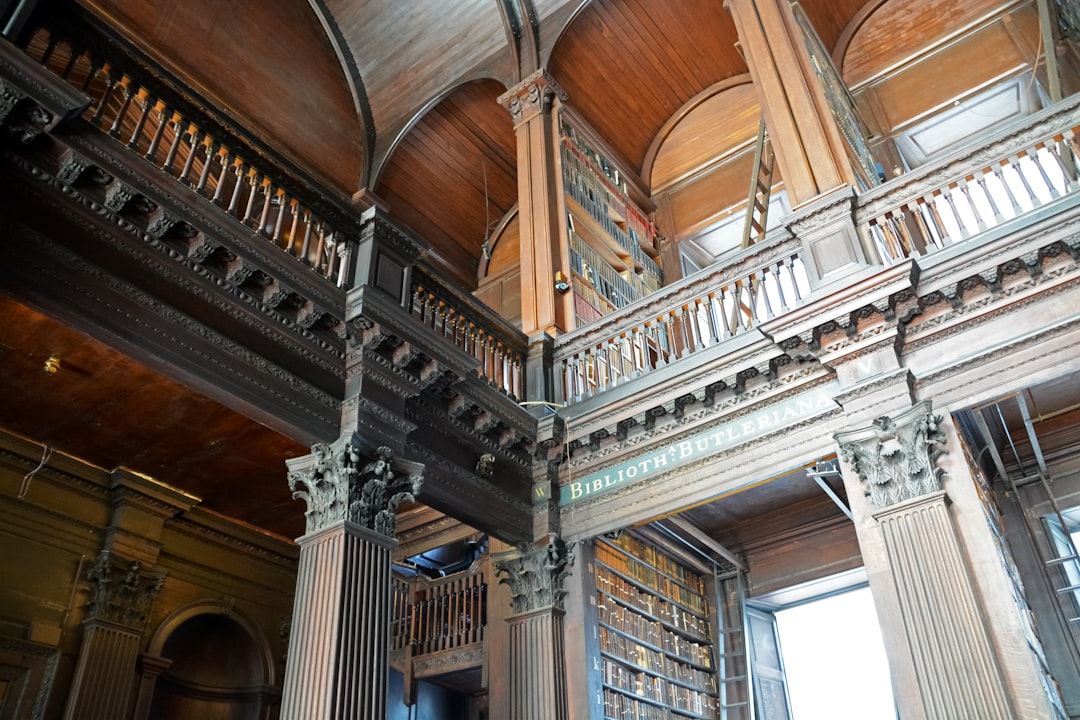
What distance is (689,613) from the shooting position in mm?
6879

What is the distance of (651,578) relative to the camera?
21.6 feet

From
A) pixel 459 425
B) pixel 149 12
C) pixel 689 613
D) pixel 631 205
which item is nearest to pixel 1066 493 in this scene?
pixel 689 613

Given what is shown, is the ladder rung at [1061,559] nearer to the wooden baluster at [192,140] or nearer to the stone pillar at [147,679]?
the wooden baluster at [192,140]

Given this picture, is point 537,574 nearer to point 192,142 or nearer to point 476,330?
point 476,330

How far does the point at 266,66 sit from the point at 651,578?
660 cm

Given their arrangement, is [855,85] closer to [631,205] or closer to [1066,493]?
[631,205]

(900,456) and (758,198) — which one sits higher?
(758,198)

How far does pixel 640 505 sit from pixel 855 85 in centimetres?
574

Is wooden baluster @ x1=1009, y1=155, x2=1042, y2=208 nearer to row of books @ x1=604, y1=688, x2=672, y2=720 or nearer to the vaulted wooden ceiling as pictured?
row of books @ x1=604, y1=688, x2=672, y2=720

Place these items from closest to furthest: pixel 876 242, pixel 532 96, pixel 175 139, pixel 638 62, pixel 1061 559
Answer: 1. pixel 175 139
2. pixel 876 242
3. pixel 1061 559
4. pixel 532 96
5. pixel 638 62

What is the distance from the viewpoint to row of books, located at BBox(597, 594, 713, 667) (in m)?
5.89

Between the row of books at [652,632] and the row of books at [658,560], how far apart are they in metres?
0.47

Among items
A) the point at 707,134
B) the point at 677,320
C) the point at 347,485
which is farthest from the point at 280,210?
the point at 707,134

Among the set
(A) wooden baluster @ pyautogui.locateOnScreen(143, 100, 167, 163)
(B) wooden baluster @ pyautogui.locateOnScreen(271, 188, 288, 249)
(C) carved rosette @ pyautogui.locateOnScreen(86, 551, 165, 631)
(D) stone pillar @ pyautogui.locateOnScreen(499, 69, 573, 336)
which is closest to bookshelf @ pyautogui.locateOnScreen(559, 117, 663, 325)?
(D) stone pillar @ pyautogui.locateOnScreen(499, 69, 573, 336)
